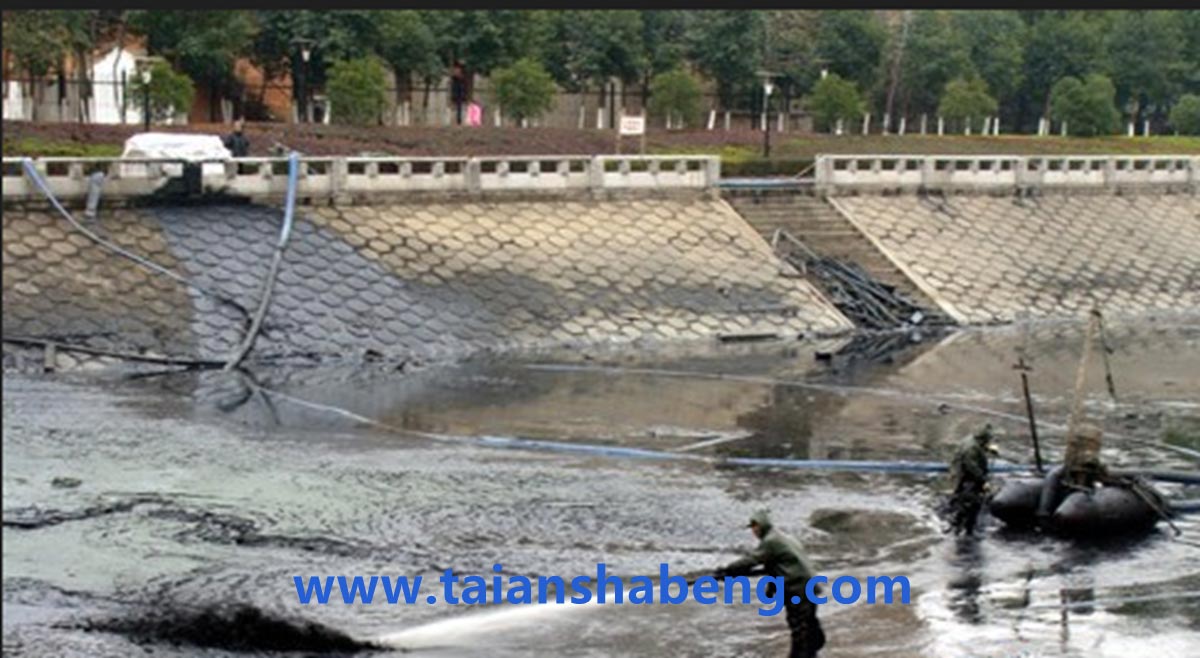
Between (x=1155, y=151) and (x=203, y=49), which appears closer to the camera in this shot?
(x=203, y=49)

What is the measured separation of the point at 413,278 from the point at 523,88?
23427mm

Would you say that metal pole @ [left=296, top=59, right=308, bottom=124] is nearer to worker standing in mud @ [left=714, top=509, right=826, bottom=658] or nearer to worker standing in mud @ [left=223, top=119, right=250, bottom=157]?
worker standing in mud @ [left=223, top=119, right=250, bottom=157]

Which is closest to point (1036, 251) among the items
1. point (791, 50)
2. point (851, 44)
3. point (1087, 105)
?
point (791, 50)

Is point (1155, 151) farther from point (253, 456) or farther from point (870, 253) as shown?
point (253, 456)

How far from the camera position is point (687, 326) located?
4262 cm

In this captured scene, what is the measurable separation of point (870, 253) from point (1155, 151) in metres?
28.6

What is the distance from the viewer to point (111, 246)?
127 ft

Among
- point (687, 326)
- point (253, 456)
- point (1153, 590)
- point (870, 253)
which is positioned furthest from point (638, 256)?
point (1153, 590)

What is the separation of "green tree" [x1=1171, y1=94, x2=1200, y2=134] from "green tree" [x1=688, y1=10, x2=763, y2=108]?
20361 mm

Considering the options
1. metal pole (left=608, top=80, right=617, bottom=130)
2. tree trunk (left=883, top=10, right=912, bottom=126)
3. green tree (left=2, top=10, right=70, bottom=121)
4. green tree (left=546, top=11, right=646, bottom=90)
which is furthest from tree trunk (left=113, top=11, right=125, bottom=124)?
tree trunk (left=883, top=10, right=912, bottom=126)

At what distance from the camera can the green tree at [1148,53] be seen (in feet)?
265

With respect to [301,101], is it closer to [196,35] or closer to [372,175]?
[196,35]

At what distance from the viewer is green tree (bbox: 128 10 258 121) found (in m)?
58.9

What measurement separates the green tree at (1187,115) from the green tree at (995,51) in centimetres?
733
